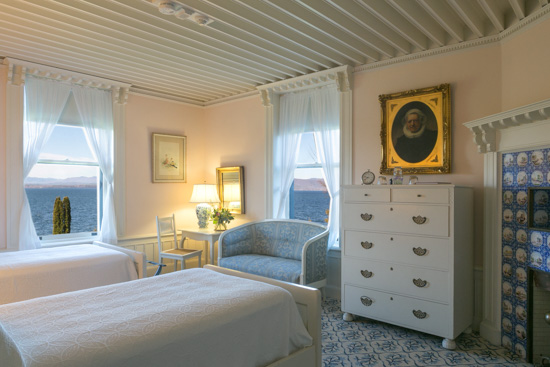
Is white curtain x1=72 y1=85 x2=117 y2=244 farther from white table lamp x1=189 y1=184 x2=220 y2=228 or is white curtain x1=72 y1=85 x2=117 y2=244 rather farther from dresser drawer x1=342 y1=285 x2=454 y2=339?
dresser drawer x1=342 y1=285 x2=454 y2=339

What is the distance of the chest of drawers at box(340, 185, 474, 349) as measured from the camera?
358cm

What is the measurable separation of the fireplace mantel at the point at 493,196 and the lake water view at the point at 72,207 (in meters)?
5.02

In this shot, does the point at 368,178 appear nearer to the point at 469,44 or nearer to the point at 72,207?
the point at 469,44

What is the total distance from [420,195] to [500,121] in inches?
37.6

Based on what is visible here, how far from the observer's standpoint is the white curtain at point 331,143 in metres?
5.15

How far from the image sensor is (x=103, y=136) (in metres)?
5.52

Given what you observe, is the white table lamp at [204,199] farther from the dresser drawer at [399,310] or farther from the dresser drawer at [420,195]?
the dresser drawer at [420,195]

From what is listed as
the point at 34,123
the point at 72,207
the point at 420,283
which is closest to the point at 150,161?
the point at 72,207

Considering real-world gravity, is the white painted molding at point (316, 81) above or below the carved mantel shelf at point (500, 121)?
above

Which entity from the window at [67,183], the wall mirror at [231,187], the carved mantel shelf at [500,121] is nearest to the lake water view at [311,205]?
the wall mirror at [231,187]

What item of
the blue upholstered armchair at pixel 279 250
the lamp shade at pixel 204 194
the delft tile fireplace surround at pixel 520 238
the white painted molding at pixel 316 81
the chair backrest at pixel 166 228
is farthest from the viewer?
the lamp shade at pixel 204 194

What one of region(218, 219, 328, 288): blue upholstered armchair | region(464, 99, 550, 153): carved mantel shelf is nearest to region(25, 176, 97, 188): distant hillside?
region(218, 219, 328, 288): blue upholstered armchair

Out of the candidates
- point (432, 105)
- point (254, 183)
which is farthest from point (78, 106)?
point (432, 105)

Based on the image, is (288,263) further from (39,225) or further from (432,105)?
(39,225)
